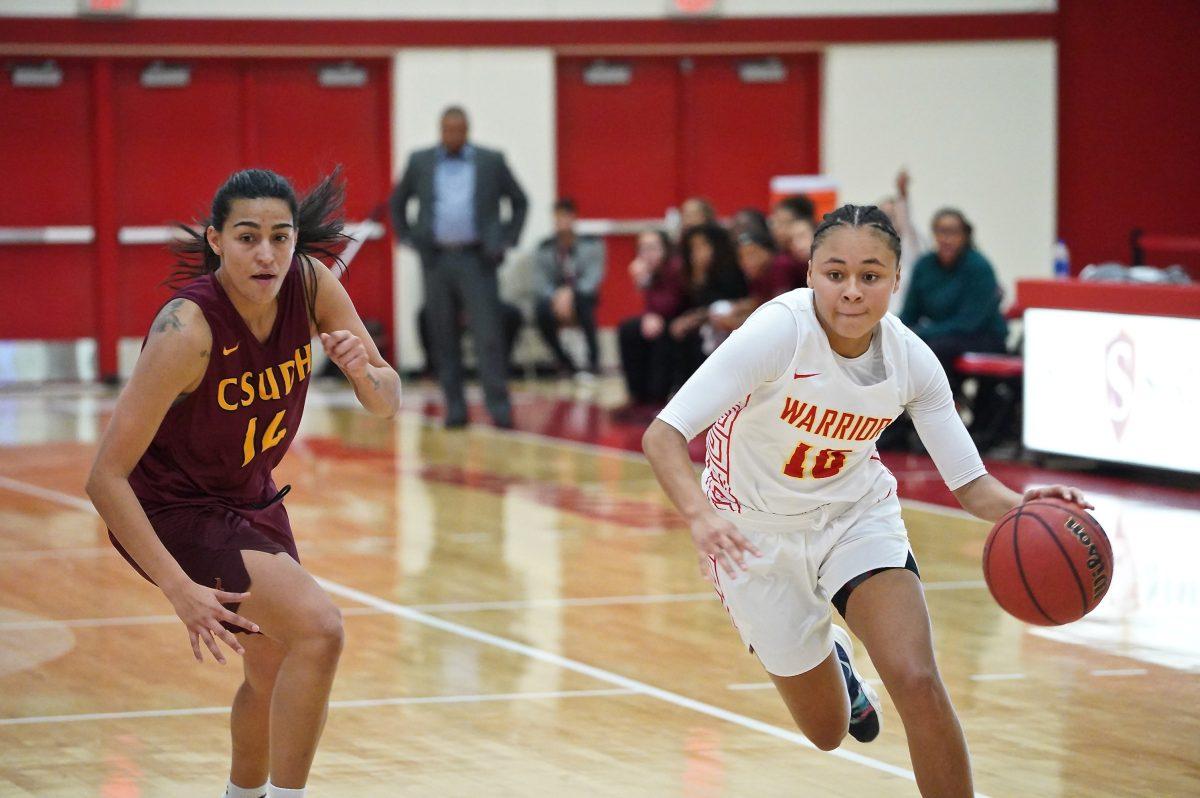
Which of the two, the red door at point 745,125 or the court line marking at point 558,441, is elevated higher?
the red door at point 745,125

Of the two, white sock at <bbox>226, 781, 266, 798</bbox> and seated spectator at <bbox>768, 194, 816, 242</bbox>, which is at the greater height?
seated spectator at <bbox>768, 194, 816, 242</bbox>

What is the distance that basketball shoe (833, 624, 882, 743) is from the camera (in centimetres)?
452

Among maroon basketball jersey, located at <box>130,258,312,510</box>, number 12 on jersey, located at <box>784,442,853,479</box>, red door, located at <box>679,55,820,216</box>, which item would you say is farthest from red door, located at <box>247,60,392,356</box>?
number 12 on jersey, located at <box>784,442,853,479</box>

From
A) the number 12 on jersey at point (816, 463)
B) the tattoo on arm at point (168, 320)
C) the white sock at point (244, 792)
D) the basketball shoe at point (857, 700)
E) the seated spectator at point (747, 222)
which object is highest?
the seated spectator at point (747, 222)

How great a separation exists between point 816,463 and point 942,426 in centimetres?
33

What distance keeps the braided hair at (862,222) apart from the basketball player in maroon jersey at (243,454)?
1.12 meters

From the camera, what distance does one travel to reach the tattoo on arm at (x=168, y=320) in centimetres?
396

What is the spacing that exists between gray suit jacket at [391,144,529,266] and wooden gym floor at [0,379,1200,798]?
2.64m

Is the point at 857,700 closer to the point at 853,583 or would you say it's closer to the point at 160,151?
the point at 853,583

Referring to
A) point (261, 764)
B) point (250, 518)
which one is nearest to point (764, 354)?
point (250, 518)

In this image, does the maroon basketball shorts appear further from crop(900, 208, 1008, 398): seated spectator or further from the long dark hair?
crop(900, 208, 1008, 398): seated spectator

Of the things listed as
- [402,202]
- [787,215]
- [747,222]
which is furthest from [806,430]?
[402,202]

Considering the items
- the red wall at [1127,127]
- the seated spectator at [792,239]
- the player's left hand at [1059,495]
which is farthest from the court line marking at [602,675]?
the red wall at [1127,127]

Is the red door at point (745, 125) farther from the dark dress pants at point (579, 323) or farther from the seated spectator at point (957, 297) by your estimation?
the seated spectator at point (957, 297)
